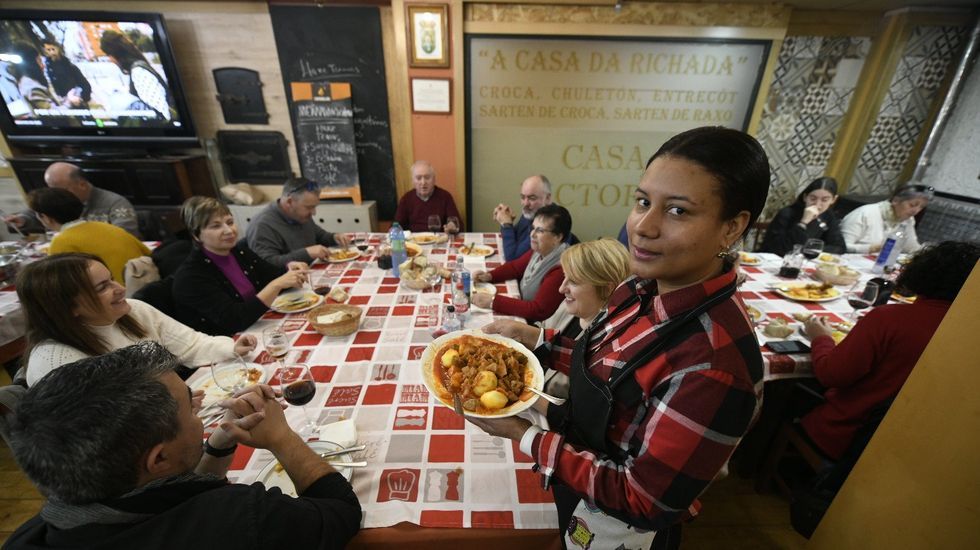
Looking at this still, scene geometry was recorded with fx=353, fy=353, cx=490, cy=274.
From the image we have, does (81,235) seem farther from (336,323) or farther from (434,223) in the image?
(434,223)

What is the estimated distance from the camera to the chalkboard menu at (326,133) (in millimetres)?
4426

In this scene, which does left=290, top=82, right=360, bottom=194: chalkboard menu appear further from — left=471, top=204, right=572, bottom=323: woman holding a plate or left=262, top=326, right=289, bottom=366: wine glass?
left=262, top=326, right=289, bottom=366: wine glass

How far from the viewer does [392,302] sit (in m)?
2.35

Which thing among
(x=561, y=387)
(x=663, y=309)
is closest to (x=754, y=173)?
(x=663, y=309)

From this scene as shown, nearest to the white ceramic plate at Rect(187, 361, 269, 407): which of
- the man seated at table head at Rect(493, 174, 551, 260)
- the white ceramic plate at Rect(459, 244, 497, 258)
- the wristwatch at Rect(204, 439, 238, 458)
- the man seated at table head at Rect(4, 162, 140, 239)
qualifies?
the wristwatch at Rect(204, 439, 238, 458)

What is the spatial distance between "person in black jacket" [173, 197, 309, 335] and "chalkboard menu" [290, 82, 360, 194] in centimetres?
260

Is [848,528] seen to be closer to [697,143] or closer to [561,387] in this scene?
[561,387]

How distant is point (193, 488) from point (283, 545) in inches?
10.9

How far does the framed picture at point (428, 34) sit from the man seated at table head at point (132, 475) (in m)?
4.19

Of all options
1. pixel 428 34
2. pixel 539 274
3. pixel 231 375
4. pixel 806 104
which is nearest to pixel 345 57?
pixel 428 34

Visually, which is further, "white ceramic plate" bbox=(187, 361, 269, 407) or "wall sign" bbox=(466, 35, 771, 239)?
"wall sign" bbox=(466, 35, 771, 239)

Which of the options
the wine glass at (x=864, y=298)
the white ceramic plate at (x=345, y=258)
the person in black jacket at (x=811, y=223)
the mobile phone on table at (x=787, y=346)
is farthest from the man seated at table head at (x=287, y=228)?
the person in black jacket at (x=811, y=223)

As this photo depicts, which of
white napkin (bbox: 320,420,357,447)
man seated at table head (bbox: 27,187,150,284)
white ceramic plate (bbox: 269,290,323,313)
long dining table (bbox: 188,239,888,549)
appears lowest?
long dining table (bbox: 188,239,888,549)

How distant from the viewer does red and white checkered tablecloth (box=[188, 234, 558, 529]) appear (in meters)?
1.11
